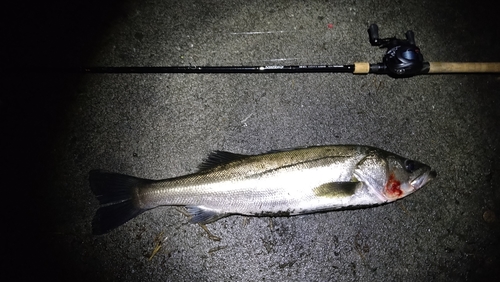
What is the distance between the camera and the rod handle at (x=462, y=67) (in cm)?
259

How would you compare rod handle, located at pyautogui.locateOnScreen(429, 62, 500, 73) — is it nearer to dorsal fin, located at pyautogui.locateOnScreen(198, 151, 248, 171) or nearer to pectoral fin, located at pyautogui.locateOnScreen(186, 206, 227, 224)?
dorsal fin, located at pyautogui.locateOnScreen(198, 151, 248, 171)

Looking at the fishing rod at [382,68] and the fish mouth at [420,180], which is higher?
the fishing rod at [382,68]

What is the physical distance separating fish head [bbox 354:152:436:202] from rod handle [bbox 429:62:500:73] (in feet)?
3.16

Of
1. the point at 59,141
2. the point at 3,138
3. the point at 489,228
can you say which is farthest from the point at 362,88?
the point at 3,138

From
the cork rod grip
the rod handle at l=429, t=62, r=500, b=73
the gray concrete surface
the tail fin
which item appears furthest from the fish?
the rod handle at l=429, t=62, r=500, b=73

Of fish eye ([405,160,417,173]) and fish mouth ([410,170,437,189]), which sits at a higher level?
fish eye ([405,160,417,173])

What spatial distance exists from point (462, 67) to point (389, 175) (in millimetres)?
1366

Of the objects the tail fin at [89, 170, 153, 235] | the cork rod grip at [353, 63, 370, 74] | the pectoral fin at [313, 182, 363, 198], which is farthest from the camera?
the cork rod grip at [353, 63, 370, 74]

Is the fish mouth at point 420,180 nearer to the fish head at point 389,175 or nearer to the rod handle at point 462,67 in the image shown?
the fish head at point 389,175

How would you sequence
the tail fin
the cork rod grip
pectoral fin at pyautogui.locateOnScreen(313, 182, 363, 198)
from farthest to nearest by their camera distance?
the cork rod grip
the tail fin
pectoral fin at pyautogui.locateOnScreen(313, 182, 363, 198)

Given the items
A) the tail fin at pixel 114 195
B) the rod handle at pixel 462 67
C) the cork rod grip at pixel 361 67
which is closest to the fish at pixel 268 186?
the tail fin at pixel 114 195

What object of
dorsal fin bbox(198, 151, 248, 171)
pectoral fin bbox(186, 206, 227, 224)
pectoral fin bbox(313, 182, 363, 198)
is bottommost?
pectoral fin bbox(186, 206, 227, 224)

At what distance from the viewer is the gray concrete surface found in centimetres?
262

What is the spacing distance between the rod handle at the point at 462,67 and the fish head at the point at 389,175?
0.96 meters
